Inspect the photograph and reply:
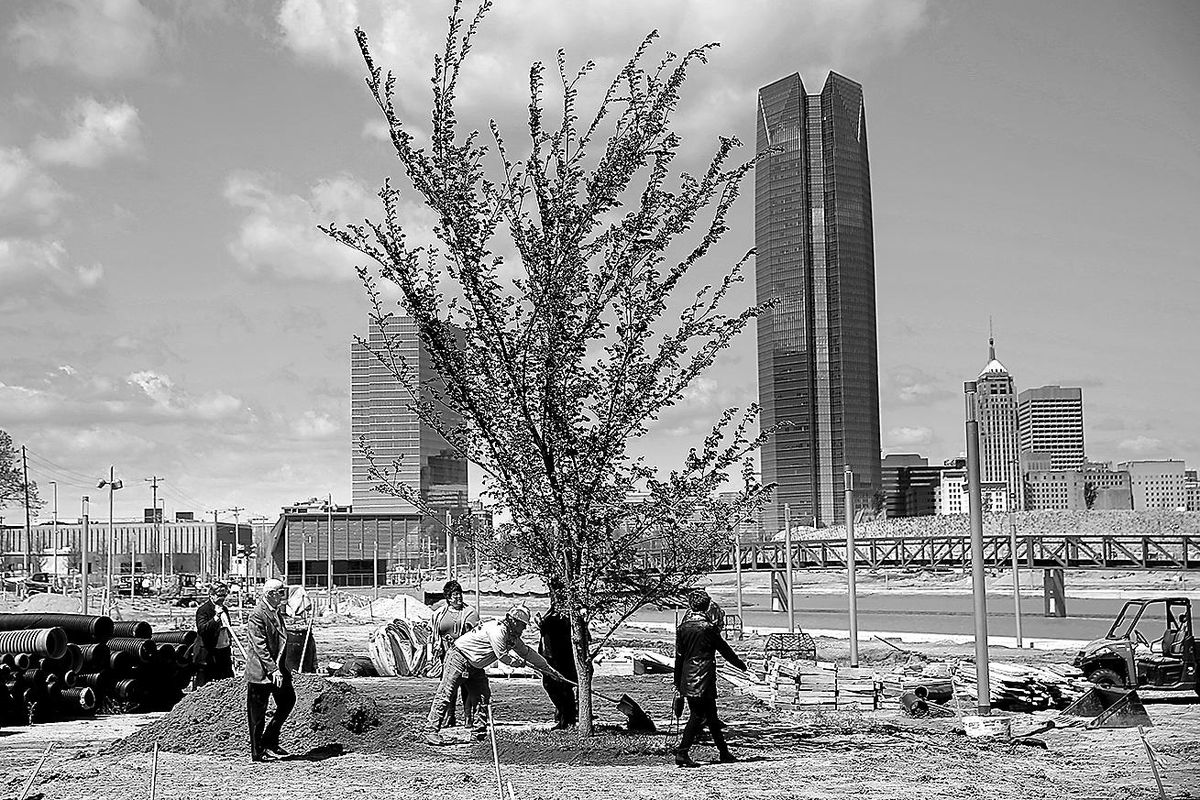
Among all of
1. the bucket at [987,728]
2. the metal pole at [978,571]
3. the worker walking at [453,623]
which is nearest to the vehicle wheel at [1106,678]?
the metal pole at [978,571]

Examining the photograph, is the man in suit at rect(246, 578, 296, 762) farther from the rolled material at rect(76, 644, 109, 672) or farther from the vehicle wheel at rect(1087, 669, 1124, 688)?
the vehicle wheel at rect(1087, 669, 1124, 688)

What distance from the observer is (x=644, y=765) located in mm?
12031

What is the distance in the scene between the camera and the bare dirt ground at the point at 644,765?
35.8 feet

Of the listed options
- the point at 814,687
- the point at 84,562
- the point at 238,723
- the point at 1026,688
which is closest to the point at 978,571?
the point at 1026,688

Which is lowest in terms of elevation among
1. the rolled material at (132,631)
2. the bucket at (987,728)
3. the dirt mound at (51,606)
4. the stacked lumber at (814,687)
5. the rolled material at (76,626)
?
the dirt mound at (51,606)

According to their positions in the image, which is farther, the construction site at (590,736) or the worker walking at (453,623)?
the worker walking at (453,623)

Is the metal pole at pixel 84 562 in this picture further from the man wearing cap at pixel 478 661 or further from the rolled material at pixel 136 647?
the man wearing cap at pixel 478 661

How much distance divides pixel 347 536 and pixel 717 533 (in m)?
144

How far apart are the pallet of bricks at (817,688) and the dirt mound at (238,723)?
6.03 meters

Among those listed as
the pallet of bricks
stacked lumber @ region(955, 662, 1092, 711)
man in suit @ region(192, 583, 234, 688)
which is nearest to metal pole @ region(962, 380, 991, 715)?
Result: stacked lumber @ region(955, 662, 1092, 711)

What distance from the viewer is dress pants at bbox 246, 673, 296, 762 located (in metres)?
12.6

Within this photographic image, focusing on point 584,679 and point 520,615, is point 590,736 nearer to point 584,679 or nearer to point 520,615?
point 584,679

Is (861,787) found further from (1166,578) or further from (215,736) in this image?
(1166,578)

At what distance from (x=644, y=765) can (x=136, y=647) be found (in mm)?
9785
